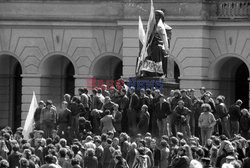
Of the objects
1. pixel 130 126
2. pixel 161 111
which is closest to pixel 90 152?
pixel 161 111

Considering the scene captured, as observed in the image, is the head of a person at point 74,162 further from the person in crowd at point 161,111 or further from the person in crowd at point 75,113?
the person in crowd at point 75,113

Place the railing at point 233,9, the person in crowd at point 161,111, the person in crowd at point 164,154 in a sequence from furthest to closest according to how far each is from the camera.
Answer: the railing at point 233,9 → the person in crowd at point 161,111 → the person in crowd at point 164,154

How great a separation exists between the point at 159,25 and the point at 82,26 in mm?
15979

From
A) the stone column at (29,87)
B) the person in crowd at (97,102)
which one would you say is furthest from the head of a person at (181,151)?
the stone column at (29,87)

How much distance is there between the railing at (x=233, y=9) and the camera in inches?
2350

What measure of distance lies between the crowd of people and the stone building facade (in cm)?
1130

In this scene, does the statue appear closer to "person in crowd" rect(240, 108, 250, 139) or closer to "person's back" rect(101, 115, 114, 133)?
"person's back" rect(101, 115, 114, 133)

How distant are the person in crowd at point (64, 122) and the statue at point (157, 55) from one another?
124 inches

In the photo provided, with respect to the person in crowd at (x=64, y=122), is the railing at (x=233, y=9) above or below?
above

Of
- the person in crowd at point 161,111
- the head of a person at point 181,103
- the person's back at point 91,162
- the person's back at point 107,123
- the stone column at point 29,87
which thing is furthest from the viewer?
the stone column at point 29,87

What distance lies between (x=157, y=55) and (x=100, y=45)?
16.1 m

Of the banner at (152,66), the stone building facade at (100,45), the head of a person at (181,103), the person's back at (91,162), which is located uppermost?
the stone building facade at (100,45)

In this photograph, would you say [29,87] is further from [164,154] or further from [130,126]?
[164,154]

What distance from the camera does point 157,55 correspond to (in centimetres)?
4844
